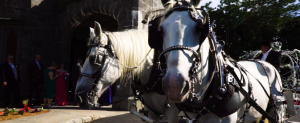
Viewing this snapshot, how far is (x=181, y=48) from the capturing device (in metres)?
1.90

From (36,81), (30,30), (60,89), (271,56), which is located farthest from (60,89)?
(271,56)

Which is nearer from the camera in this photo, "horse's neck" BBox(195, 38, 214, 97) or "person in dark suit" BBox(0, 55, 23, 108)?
"horse's neck" BBox(195, 38, 214, 97)

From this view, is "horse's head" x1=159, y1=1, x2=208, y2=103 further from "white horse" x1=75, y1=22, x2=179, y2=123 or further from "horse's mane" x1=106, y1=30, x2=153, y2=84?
"horse's mane" x1=106, y1=30, x2=153, y2=84

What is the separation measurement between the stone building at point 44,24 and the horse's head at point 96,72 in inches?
243

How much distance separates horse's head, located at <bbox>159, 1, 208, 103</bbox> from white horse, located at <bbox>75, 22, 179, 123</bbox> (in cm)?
112

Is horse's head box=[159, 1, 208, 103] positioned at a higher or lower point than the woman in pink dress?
higher

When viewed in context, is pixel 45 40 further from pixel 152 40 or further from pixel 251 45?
pixel 251 45

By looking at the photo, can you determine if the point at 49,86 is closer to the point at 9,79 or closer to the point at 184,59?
the point at 9,79

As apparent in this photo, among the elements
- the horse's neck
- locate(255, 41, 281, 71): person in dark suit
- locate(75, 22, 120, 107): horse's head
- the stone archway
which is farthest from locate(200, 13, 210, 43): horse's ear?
the stone archway

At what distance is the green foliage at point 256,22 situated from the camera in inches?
695

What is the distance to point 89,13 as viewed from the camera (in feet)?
33.8

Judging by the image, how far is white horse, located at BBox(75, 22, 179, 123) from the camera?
3.13 meters

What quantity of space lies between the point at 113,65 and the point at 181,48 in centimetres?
150

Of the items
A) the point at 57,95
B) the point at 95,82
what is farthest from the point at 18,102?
the point at 95,82
